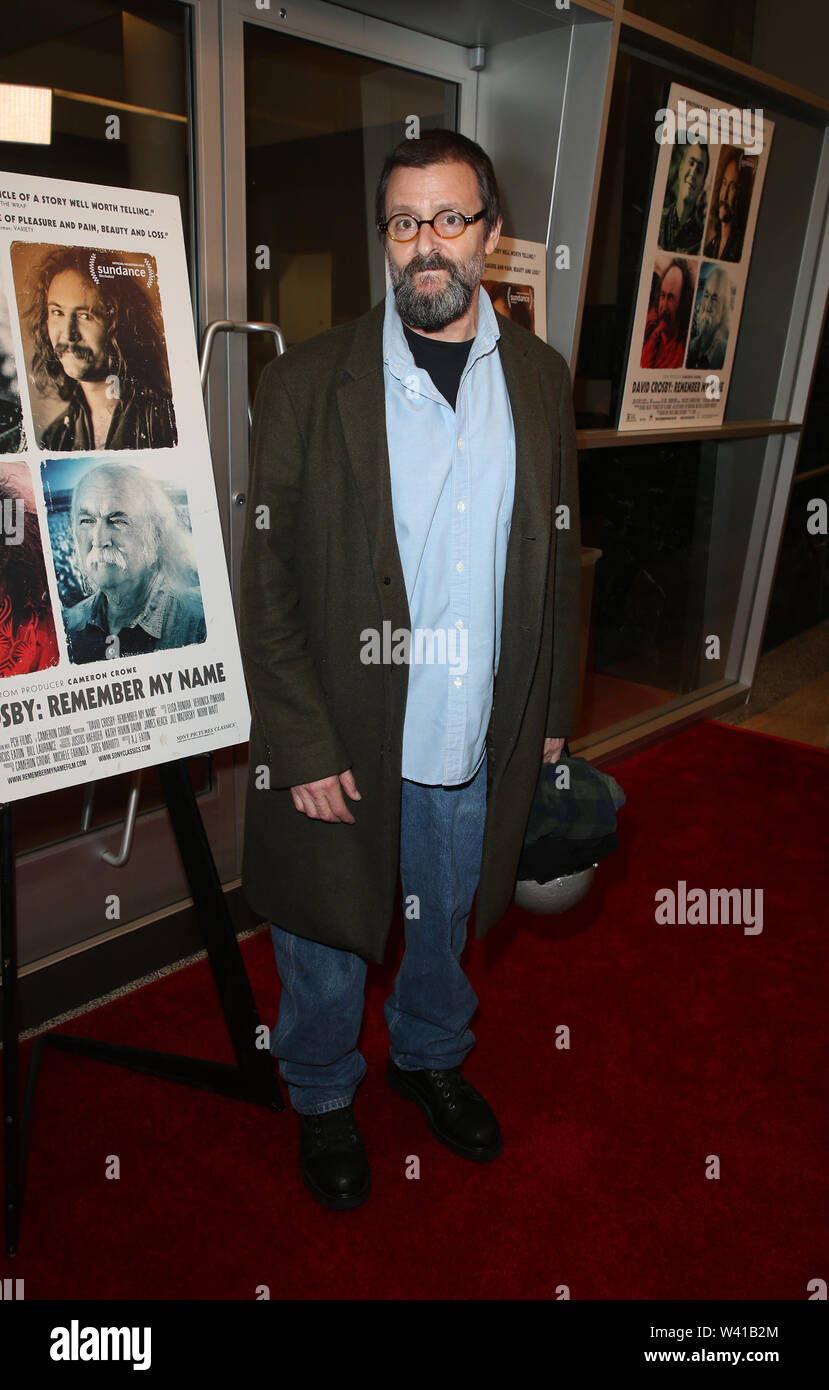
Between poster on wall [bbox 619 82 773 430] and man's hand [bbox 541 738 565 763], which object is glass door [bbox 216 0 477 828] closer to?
poster on wall [bbox 619 82 773 430]

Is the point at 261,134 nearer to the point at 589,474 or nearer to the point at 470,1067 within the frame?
the point at 589,474

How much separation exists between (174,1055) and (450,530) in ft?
3.99

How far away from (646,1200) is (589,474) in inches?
98.1

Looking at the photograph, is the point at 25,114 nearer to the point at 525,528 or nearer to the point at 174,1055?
the point at 525,528

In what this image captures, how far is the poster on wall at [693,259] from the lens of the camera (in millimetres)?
3312

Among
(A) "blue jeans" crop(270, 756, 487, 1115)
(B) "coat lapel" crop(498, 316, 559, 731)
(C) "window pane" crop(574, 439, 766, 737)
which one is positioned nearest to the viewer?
(B) "coat lapel" crop(498, 316, 559, 731)

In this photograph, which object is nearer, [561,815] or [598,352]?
[561,815]

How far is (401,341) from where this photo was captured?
1.60m

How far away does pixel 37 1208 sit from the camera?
180 cm

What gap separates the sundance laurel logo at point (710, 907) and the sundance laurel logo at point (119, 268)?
2.09 m

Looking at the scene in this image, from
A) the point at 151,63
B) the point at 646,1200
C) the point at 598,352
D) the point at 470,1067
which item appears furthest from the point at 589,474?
the point at 646,1200

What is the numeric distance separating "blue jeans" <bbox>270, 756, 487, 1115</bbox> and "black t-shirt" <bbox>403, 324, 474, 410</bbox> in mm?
636

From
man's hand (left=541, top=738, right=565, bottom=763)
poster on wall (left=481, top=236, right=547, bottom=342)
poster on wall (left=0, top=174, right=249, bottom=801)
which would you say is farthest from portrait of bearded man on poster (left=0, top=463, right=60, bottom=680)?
poster on wall (left=481, top=236, right=547, bottom=342)

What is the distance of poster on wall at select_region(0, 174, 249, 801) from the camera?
60.5 inches
